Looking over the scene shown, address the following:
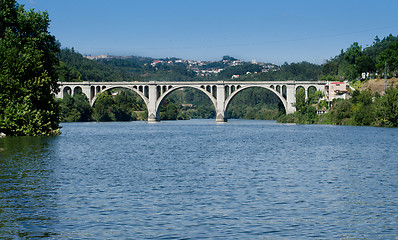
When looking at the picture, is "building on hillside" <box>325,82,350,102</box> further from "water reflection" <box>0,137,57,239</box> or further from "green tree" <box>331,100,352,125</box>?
"water reflection" <box>0,137,57,239</box>

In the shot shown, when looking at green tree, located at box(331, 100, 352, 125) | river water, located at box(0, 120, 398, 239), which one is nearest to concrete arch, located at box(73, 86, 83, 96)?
green tree, located at box(331, 100, 352, 125)

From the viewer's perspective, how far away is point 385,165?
29.6 meters

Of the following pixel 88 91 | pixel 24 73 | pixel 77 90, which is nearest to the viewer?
pixel 24 73

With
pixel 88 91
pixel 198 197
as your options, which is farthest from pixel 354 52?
pixel 198 197

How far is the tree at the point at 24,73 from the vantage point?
4841 cm

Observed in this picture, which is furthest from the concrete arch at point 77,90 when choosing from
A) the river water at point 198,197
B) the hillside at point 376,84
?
the river water at point 198,197

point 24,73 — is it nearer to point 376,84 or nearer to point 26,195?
point 26,195

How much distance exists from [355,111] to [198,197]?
75.0 metres

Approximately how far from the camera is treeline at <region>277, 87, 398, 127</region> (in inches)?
3066

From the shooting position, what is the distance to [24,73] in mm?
49188

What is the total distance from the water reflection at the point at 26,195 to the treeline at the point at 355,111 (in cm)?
5709

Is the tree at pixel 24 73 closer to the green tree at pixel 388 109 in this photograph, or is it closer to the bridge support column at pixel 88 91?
the green tree at pixel 388 109

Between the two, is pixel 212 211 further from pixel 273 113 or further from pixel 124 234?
pixel 273 113

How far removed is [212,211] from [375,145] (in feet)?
102
